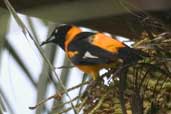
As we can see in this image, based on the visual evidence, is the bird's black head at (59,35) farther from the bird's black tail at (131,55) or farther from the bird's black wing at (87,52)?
the bird's black tail at (131,55)

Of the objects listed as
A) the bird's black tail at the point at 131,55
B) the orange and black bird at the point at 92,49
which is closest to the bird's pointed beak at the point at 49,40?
the orange and black bird at the point at 92,49

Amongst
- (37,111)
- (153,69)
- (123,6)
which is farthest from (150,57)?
(37,111)

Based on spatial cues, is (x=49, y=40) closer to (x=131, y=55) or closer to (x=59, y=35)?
(x=59, y=35)

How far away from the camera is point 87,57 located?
1.40 metres

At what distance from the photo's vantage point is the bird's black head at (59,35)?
1624mm

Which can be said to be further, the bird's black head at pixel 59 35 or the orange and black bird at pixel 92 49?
the bird's black head at pixel 59 35

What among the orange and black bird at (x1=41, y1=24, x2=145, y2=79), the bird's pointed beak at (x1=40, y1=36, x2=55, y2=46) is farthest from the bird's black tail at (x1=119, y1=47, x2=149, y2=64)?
the bird's pointed beak at (x1=40, y1=36, x2=55, y2=46)

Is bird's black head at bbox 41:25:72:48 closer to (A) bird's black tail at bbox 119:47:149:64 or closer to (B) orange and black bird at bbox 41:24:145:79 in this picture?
(B) orange and black bird at bbox 41:24:145:79

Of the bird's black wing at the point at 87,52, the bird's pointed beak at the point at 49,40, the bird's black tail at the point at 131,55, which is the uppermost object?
the bird's pointed beak at the point at 49,40

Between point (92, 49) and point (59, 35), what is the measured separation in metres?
0.27

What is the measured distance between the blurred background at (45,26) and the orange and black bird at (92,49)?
0.12 ft

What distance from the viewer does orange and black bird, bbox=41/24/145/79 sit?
131 cm

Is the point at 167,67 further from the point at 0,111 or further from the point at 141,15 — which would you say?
the point at 0,111

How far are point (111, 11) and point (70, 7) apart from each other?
12cm
